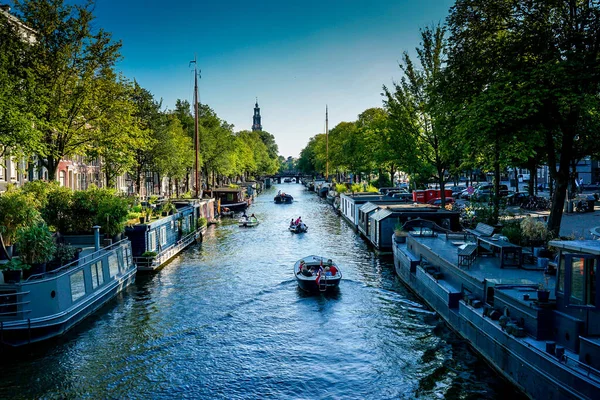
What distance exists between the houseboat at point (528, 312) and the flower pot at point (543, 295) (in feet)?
0.09

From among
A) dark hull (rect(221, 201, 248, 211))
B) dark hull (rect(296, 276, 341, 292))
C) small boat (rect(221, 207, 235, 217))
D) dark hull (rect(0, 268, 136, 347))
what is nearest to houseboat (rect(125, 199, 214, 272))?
dark hull (rect(0, 268, 136, 347))

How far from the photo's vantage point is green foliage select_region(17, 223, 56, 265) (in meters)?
20.9

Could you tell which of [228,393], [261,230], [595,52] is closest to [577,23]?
[595,52]

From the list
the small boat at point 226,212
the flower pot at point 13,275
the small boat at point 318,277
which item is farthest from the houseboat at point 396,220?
the small boat at point 226,212

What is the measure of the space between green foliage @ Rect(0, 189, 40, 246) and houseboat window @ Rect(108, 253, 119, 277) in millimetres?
4475

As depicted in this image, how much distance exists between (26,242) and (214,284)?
40.9 feet

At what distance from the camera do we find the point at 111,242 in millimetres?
29922

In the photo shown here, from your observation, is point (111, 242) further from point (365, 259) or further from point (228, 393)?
point (365, 259)

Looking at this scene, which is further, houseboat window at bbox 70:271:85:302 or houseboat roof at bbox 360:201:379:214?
houseboat roof at bbox 360:201:379:214

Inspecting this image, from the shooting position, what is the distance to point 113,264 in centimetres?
2867

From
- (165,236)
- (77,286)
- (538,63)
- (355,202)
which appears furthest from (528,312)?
(355,202)

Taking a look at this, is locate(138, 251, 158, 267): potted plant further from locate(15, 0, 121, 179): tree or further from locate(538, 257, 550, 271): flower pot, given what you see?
locate(538, 257, 550, 271): flower pot

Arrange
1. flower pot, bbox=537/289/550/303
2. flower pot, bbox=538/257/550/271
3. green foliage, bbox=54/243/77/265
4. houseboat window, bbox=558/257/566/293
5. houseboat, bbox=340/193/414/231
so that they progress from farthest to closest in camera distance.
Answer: houseboat, bbox=340/193/414/231 < green foliage, bbox=54/243/77/265 < flower pot, bbox=538/257/550/271 < flower pot, bbox=537/289/550/303 < houseboat window, bbox=558/257/566/293

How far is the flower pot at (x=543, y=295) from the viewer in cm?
1461
